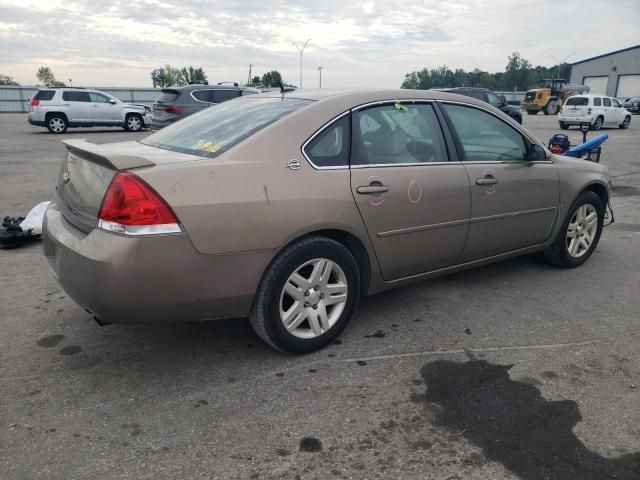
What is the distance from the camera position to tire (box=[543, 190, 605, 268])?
4.67m

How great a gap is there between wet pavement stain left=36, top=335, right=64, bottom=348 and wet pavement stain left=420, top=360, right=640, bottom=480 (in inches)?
88.1

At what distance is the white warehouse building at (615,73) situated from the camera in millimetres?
57719

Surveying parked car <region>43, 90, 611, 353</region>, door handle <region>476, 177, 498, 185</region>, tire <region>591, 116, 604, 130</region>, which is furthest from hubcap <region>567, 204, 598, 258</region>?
tire <region>591, 116, 604, 130</region>

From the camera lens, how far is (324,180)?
9.98 ft

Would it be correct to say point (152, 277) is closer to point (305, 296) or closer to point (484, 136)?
point (305, 296)

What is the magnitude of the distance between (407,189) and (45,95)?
19311 mm

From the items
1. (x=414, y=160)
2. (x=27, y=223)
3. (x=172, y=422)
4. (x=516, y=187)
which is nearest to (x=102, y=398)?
(x=172, y=422)

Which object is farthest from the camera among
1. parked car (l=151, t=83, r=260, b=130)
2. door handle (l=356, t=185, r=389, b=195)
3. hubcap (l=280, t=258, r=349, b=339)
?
parked car (l=151, t=83, r=260, b=130)

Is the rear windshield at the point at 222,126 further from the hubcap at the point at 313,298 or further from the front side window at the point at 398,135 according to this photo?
the hubcap at the point at 313,298

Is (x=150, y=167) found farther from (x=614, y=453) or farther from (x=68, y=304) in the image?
(x=614, y=453)

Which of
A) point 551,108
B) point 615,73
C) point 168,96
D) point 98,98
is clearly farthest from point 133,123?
point 615,73

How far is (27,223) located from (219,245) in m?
3.79

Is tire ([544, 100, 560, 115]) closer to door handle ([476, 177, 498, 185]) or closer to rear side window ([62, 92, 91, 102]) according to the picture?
rear side window ([62, 92, 91, 102])

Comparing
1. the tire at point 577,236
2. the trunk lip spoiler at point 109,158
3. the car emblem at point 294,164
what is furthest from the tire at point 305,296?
the tire at point 577,236
